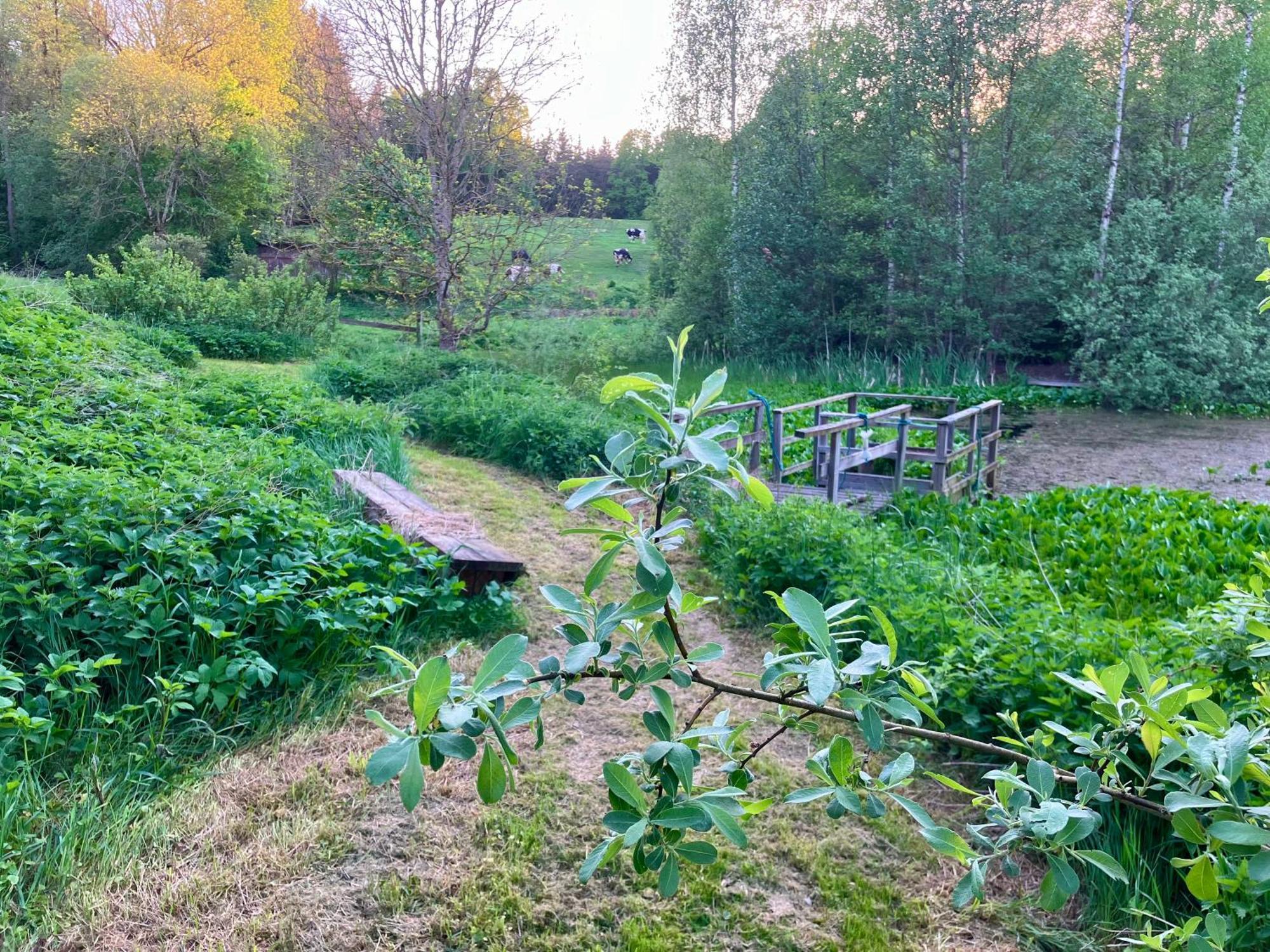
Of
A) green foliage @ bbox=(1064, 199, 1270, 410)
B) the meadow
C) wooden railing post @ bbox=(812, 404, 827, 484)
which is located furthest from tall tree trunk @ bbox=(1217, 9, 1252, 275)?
the meadow

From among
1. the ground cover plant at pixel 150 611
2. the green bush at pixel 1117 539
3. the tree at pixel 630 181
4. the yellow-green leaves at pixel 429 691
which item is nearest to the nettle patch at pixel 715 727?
the yellow-green leaves at pixel 429 691

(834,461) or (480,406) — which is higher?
(480,406)

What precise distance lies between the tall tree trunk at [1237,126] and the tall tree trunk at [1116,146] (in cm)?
178

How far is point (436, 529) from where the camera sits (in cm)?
476

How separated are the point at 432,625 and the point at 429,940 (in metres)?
1.79

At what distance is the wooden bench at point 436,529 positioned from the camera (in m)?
4.29

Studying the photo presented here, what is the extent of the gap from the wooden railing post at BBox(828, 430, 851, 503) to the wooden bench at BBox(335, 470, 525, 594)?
9.74 feet

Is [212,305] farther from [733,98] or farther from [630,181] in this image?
[630,181]

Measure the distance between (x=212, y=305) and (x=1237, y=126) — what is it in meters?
18.0

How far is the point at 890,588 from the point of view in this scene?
445 centimetres

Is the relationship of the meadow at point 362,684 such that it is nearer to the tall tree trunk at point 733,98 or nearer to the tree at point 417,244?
the tree at point 417,244

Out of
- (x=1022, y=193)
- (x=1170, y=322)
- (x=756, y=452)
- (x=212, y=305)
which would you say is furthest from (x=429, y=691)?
(x=1022, y=193)

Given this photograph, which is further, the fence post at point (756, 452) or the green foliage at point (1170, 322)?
the green foliage at point (1170, 322)

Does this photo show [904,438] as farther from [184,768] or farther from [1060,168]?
[1060,168]
